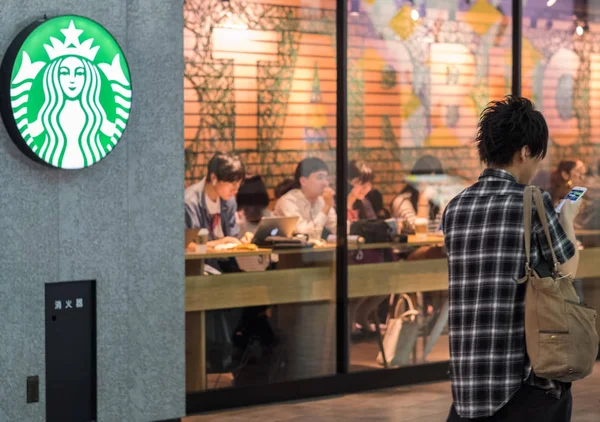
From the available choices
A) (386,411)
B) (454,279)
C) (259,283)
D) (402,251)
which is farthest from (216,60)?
(454,279)

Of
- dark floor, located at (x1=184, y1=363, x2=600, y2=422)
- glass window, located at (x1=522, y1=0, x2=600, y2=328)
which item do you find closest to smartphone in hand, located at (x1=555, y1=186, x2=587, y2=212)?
dark floor, located at (x1=184, y1=363, x2=600, y2=422)

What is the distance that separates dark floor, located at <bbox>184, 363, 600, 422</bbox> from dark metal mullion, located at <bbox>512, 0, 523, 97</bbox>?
8.12 feet

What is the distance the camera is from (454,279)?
3.47 meters

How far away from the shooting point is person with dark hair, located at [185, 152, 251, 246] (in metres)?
7.25

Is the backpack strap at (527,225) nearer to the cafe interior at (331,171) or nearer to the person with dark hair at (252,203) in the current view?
the cafe interior at (331,171)

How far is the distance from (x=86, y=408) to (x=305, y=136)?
256 cm

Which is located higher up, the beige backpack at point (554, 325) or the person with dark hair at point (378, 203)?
the person with dark hair at point (378, 203)

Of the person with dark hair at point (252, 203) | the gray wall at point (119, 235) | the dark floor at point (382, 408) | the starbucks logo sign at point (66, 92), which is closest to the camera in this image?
the starbucks logo sign at point (66, 92)

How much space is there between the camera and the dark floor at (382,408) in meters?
7.14

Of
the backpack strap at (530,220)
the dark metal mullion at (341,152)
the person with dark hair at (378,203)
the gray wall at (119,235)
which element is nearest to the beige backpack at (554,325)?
the backpack strap at (530,220)

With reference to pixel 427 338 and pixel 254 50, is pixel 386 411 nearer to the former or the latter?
pixel 427 338

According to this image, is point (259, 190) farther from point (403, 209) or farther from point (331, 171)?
point (403, 209)

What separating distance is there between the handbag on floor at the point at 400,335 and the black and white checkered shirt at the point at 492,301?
15.8 feet

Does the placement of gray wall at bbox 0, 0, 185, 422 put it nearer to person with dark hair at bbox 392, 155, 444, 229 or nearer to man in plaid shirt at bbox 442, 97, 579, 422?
person with dark hair at bbox 392, 155, 444, 229
